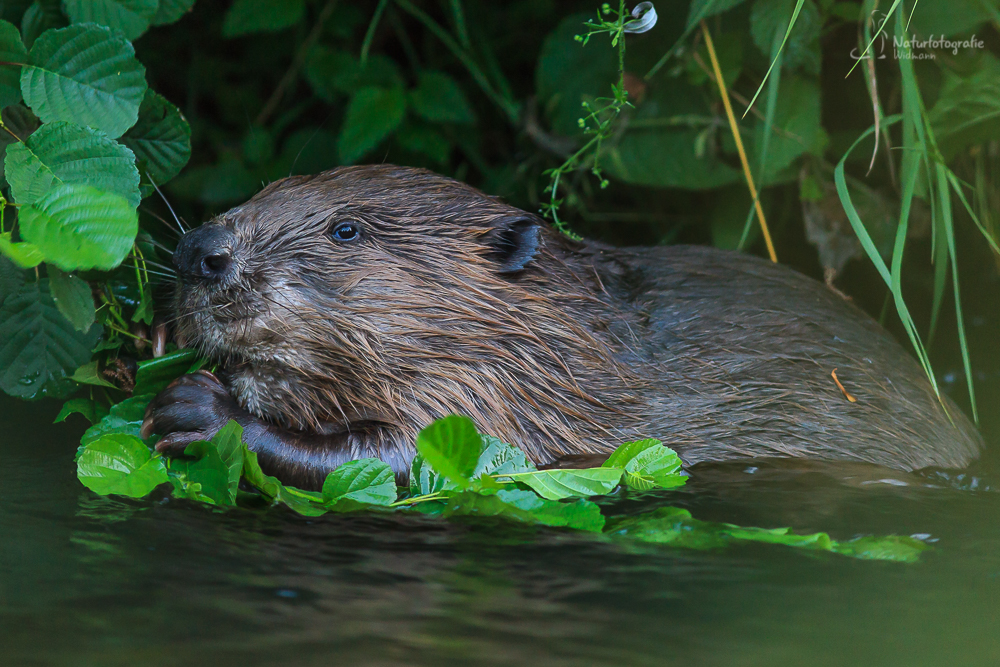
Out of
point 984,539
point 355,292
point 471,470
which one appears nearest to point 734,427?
point 984,539

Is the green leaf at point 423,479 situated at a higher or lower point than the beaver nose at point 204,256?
lower

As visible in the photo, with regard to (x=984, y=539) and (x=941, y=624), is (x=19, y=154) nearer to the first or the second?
(x=941, y=624)

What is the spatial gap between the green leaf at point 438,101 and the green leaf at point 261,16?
541mm

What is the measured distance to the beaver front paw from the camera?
2.28 meters

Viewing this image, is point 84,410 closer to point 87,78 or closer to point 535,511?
point 87,78

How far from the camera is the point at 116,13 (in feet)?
8.05

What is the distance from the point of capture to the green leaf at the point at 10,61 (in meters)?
2.23

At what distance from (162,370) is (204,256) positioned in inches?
13.3

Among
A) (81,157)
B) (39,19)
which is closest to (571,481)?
(81,157)

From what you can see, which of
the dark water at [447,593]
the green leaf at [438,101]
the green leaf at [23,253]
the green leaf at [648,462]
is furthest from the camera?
the green leaf at [438,101]

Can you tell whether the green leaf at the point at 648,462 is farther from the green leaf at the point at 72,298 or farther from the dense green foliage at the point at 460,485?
the green leaf at the point at 72,298

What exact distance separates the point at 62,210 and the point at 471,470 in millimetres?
943

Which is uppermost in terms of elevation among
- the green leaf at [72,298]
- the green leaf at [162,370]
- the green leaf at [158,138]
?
the green leaf at [158,138]

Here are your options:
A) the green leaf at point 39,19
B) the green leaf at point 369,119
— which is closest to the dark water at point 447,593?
the green leaf at point 39,19
